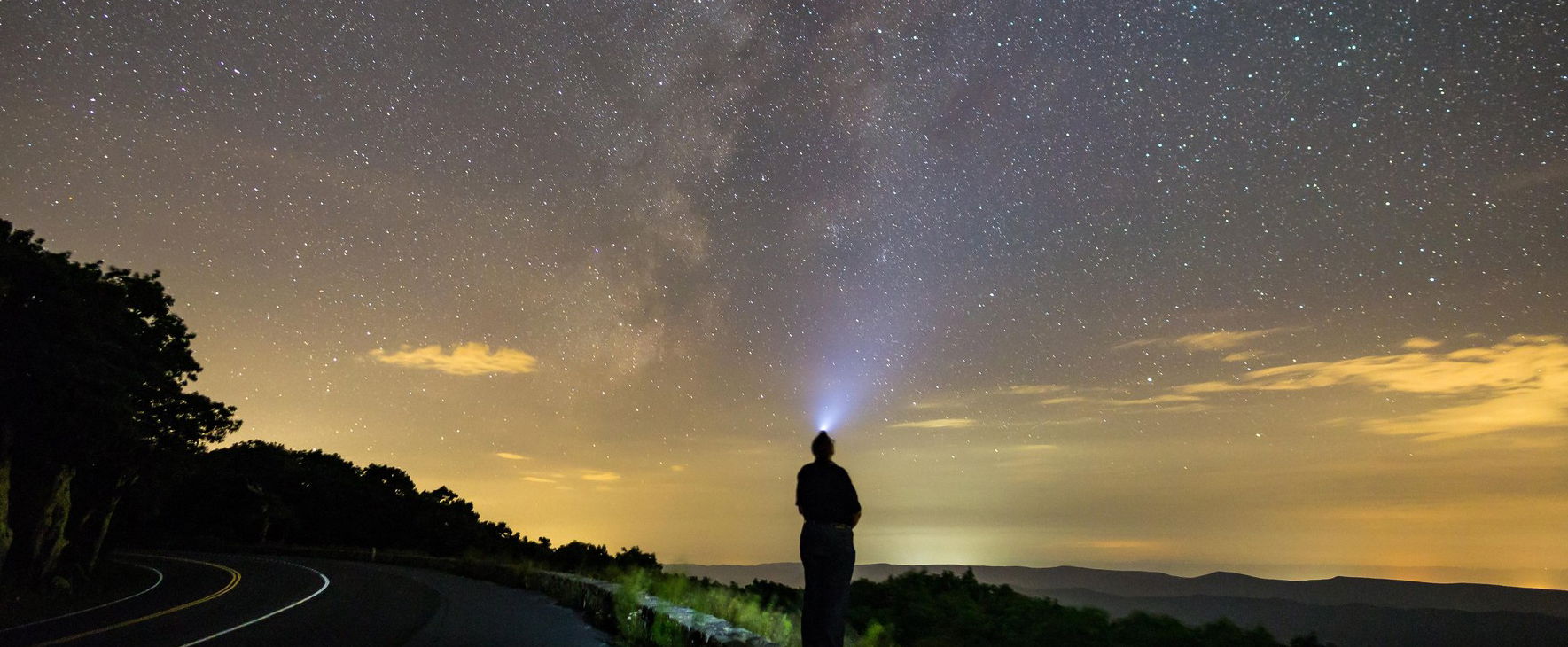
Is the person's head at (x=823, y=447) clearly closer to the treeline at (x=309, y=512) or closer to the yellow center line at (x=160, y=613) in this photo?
the yellow center line at (x=160, y=613)

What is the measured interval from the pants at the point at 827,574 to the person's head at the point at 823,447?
21.5 inches

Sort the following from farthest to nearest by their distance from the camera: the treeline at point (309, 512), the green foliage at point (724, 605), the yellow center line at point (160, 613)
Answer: the treeline at point (309, 512) < the yellow center line at point (160, 613) < the green foliage at point (724, 605)

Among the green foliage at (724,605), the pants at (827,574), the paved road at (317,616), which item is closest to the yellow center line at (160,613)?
the paved road at (317,616)

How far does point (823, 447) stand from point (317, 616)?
1342cm

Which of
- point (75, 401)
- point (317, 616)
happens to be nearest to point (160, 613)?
point (317, 616)

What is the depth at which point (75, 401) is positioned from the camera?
22.7 m

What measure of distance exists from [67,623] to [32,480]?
12.6 metres

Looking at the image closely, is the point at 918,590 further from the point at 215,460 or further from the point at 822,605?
the point at 215,460

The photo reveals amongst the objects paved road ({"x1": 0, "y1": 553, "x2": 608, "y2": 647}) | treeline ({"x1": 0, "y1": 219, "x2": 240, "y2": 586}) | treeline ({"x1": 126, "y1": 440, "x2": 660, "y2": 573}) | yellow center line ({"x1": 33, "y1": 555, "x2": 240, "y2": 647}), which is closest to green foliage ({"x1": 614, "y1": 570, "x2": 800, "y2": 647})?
paved road ({"x1": 0, "y1": 553, "x2": 608, "y2": 647})

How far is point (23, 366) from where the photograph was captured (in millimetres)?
22234

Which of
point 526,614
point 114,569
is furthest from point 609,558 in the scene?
point 526,614

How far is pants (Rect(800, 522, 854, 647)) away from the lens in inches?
293

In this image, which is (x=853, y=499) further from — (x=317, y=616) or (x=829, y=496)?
(x=317, y=616)

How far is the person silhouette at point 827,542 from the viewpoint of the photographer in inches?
293
